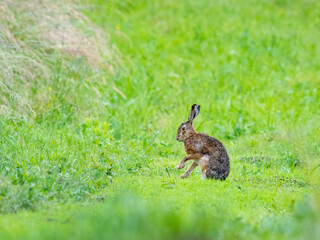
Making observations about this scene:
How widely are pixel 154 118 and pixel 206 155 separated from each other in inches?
180

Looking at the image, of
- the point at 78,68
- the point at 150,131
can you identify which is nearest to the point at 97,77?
the point at 78,68

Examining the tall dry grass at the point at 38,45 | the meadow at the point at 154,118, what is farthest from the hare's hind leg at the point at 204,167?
the tall dry grass at the point at 38,45

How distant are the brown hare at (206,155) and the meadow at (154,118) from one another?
0.80ft

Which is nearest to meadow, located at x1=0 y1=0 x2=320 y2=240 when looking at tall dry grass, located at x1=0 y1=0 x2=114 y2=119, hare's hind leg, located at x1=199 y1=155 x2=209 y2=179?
tall dry grass, located at x1=0 y1=0 x2=114 y2=119

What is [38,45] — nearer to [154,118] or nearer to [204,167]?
[154,118]

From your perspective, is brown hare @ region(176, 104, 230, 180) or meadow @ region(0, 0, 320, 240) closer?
meadow @ region(0, 0, 320, 240)

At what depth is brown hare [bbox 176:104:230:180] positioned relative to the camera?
27.3ft

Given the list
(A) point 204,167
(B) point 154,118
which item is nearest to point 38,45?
(B) point 154,118

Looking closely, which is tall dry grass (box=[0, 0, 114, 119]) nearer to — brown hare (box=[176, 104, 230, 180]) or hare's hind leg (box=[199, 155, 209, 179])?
brown hare (box=[176, 104, 230, 180])

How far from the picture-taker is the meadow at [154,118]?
221 inches

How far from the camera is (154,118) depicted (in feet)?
42.5

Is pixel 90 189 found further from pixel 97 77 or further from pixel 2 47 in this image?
pixel 97 77

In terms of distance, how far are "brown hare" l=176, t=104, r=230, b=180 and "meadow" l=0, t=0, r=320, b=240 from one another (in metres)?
0.24

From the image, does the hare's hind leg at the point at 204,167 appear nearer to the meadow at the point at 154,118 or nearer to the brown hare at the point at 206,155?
the brown hare at the point at 206,155
